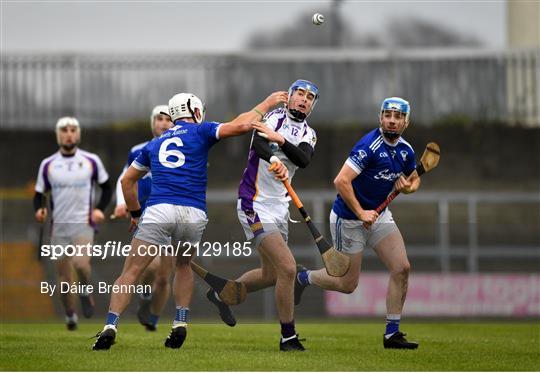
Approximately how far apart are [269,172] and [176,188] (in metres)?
1.01

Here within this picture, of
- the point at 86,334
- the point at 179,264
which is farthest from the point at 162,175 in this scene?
the point at 86,334

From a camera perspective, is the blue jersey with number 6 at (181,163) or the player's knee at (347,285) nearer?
the blue jersey with number 6 at (181,163)

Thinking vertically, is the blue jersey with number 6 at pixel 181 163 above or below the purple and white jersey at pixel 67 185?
above

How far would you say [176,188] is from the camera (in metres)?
12.2

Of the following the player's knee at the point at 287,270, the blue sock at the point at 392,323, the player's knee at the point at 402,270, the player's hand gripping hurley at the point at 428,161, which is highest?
the player's hand gripping hurley at the point at 428,161

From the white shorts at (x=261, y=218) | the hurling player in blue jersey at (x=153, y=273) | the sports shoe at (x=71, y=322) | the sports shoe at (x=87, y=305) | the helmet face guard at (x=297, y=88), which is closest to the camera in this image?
the white shorts at (x=261, y=218)

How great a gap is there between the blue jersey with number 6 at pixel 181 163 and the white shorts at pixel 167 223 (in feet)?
0.19

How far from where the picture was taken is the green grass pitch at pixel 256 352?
11.1m

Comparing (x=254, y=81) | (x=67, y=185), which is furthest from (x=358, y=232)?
(x=254, y=81)

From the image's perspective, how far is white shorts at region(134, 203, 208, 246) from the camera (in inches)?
479

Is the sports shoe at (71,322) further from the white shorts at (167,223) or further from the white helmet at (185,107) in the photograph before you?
the white helmet at (185,107)

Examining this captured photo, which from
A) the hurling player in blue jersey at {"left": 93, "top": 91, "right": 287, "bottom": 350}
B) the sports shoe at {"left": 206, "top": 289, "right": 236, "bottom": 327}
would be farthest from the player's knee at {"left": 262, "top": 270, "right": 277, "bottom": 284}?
the hurling player in blue jersey at {"left": 93, "top": 91, "right": 287, "bottom": 350}

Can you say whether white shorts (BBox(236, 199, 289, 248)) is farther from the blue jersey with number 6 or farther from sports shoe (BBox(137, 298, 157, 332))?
sports shoe (BBox(137, 298, 157, 332))

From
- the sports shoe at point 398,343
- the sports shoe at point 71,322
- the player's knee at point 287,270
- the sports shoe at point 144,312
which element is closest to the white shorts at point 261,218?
the player's knee at point 287,270
